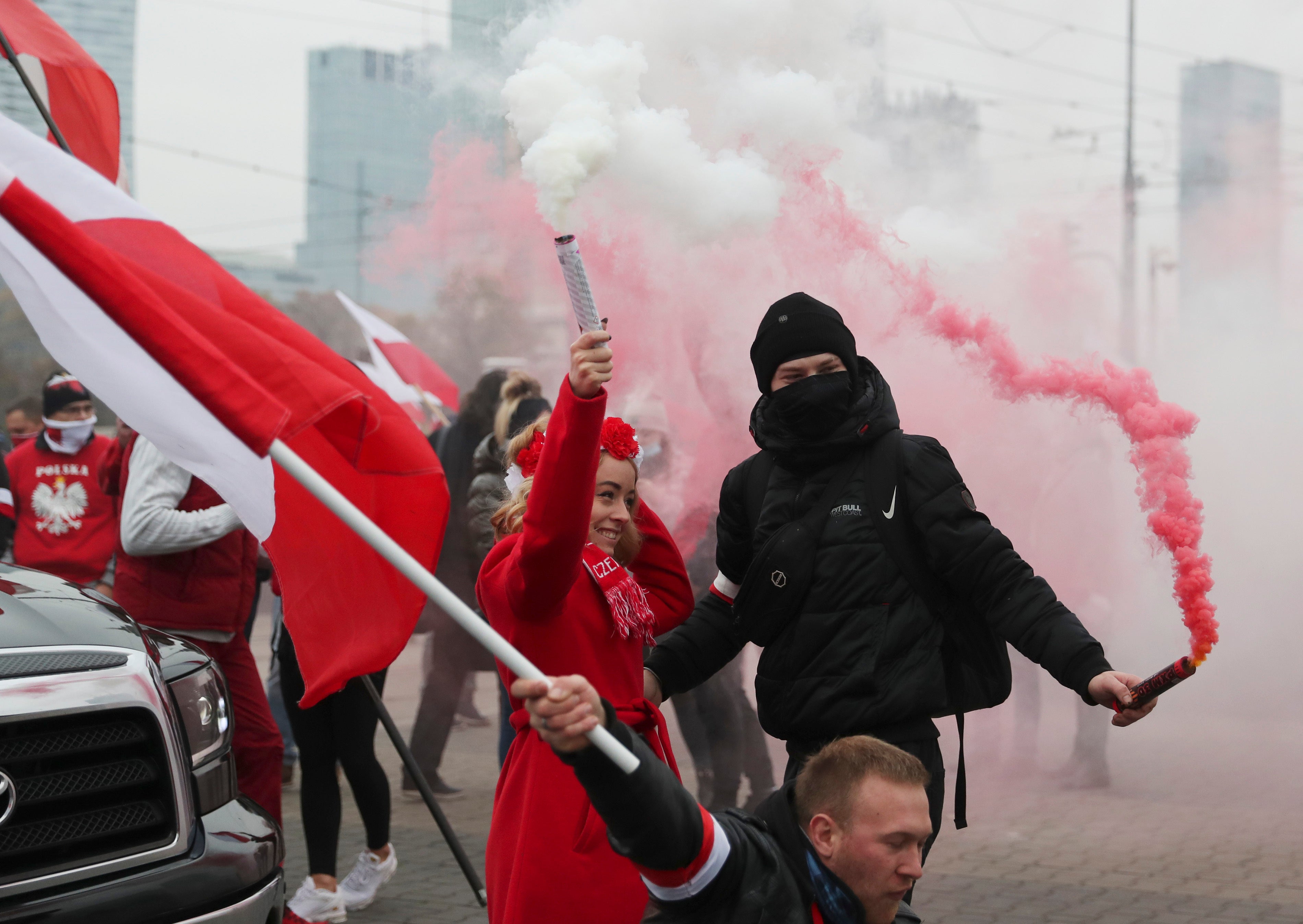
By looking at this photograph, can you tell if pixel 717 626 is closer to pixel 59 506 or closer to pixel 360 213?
pixel 59 506

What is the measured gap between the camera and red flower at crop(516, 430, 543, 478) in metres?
3.02

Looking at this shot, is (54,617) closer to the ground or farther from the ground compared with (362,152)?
closer to the ground

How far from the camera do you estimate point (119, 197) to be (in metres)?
2.63

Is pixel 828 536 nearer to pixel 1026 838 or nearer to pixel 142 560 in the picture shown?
pixel 142 560

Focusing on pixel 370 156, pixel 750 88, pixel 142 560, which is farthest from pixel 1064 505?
pixel 370 156

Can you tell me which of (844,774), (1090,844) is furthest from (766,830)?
(1090,844)

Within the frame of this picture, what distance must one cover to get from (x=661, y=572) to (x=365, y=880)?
2415mm

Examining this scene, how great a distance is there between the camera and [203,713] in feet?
11.5

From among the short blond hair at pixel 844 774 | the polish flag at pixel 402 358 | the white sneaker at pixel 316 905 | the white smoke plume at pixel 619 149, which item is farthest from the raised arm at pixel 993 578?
the polish flag at pixel 402 358

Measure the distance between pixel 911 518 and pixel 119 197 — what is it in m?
1.80

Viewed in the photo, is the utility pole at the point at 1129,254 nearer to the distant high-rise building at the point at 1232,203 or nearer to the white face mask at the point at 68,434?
the distant high-rise building at the point at 1232,203

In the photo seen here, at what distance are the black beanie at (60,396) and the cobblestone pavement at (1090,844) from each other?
93.0 inches

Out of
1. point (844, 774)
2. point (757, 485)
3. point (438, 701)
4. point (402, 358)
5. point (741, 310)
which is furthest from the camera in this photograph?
point (402, 358)

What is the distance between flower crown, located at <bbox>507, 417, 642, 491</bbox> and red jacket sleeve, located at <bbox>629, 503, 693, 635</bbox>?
9.3 inches
